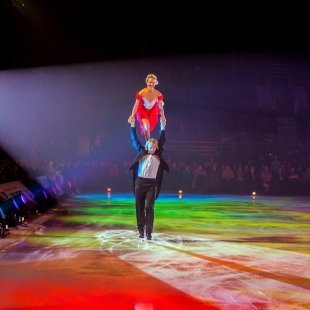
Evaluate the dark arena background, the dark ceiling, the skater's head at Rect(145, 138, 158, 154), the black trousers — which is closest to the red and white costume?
Result: the skater's head at Rect(145, 138, 158, 154)

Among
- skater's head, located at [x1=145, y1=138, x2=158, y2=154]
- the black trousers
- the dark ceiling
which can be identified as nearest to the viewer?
the black trousers

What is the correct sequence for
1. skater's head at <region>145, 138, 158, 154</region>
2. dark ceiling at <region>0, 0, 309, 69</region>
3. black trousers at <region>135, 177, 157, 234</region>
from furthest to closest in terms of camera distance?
dark ceiling at <region>0, 0, 309, 69</region>
skater's head at <region>145, 138, 158, 154</region>
black trousers at <region>135, 177, 157, 234</region>

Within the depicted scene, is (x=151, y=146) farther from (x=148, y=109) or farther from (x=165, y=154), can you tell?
(x=165, y=154)

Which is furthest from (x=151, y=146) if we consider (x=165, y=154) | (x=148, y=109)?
(x=165, y=154)

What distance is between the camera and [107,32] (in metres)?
19.3

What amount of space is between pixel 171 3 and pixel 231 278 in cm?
1355

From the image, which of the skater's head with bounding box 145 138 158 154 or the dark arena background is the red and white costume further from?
the dark arena background

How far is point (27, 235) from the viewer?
9383 mm

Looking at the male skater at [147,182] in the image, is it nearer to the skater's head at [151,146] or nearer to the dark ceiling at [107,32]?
the skater's head at [151,146]

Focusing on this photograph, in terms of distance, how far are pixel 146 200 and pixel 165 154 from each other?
18301mm

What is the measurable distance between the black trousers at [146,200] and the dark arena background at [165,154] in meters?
0.32

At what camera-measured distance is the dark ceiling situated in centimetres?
1739

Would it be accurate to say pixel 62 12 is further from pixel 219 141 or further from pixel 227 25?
pixel 219 141

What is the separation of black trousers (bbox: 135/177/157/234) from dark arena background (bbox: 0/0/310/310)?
0.32 metres
